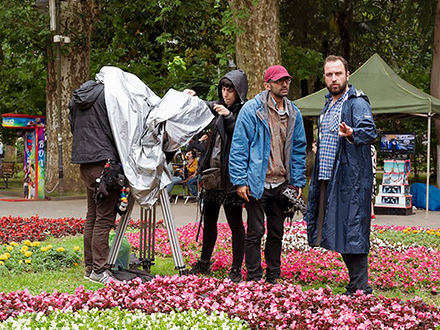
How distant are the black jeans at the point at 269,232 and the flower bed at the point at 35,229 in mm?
4280

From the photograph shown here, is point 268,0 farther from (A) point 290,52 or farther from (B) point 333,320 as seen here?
(B) point 333,320

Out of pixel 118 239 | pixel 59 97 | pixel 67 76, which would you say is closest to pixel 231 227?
pixel 118 239

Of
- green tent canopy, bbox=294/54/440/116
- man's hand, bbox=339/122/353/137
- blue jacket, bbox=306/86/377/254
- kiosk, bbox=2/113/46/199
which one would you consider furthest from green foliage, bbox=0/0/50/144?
man's hand, bbox=339/122/353/137

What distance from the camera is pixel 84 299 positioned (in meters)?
4.71

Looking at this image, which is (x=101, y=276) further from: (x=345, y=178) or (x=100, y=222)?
(x=345, y=178)

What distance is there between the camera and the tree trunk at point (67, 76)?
18.0 m

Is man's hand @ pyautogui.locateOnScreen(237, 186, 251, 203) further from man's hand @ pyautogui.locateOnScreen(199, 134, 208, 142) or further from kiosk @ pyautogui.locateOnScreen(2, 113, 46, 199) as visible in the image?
kiosk @ pyautogui.locateOnScreen(2, 113, 46, 199)

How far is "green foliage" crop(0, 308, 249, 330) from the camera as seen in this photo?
4.07 m

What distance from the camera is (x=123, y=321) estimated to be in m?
4.16

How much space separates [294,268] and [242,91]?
1.99m

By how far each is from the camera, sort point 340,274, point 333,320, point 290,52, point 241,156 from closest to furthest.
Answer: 1. point 333,320
2. point 241,156
3. point 340,274
4. point 290,52

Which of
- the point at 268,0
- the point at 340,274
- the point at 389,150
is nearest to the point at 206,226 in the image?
the point at 340,274

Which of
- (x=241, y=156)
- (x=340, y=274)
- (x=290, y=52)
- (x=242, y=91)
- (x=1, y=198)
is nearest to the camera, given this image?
(x=241, y=156)

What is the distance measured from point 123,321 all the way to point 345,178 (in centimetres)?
219
